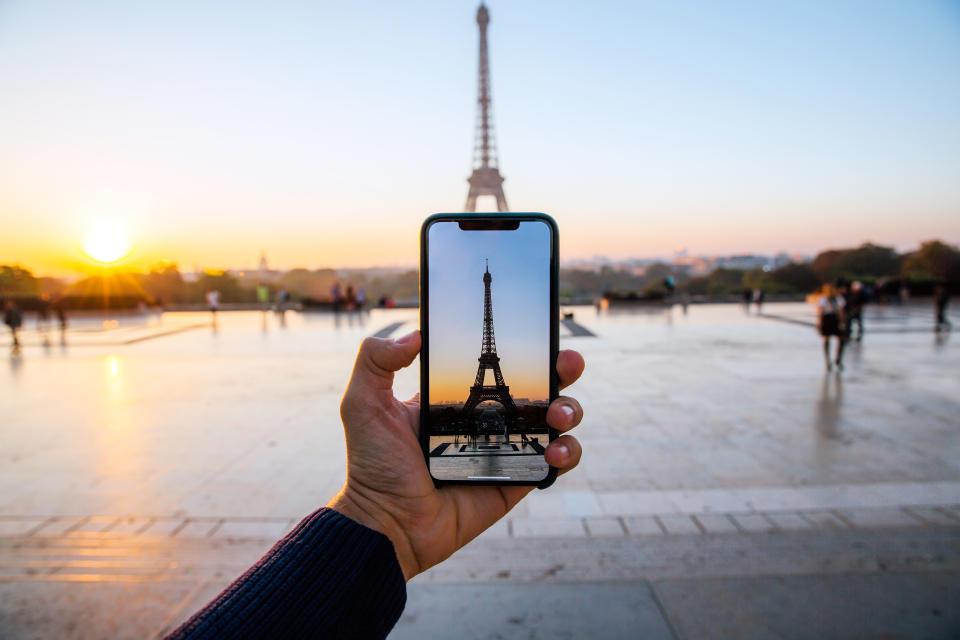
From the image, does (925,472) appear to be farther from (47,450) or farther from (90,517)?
(47,450)

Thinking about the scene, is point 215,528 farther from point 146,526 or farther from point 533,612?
point 533,612

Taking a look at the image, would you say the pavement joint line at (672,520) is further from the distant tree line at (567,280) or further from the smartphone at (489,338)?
the distant tree line at (567,280)

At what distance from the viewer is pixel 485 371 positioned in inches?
86.7

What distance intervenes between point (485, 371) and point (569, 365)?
33cm

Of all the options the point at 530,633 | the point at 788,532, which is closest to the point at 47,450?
the point at 530,633

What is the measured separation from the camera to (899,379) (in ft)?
33.8

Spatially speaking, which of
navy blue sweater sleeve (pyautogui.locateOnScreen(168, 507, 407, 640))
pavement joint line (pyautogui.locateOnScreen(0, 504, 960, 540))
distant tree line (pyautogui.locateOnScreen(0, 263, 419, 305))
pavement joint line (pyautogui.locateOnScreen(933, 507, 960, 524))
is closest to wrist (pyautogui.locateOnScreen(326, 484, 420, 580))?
navy blue sweater sleeve (pyautogui.locateOnScreen(168, 507, 407, 640))

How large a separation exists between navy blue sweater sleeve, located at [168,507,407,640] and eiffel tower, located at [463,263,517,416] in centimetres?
63

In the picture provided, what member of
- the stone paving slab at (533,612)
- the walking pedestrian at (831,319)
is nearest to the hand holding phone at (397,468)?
the stone paving slab at (533,612)

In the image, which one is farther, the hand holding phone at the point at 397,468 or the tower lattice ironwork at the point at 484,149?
the tower lattice ironwork at the point at 484,149

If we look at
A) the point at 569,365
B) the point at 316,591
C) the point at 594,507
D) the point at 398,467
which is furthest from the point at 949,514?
the point at 316,591

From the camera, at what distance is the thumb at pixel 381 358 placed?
200 cm

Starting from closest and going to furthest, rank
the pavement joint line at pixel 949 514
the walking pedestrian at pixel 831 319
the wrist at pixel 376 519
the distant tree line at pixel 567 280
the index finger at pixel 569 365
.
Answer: the wrist at pixel 376 519, the index finger at pixel 569 365, the pavement joint line at pixel 949 514, the walking pedestrian at pixel 831 319, the distant tree line at pixel 567 280

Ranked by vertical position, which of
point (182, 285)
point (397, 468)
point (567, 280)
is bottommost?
point (397, 468)
